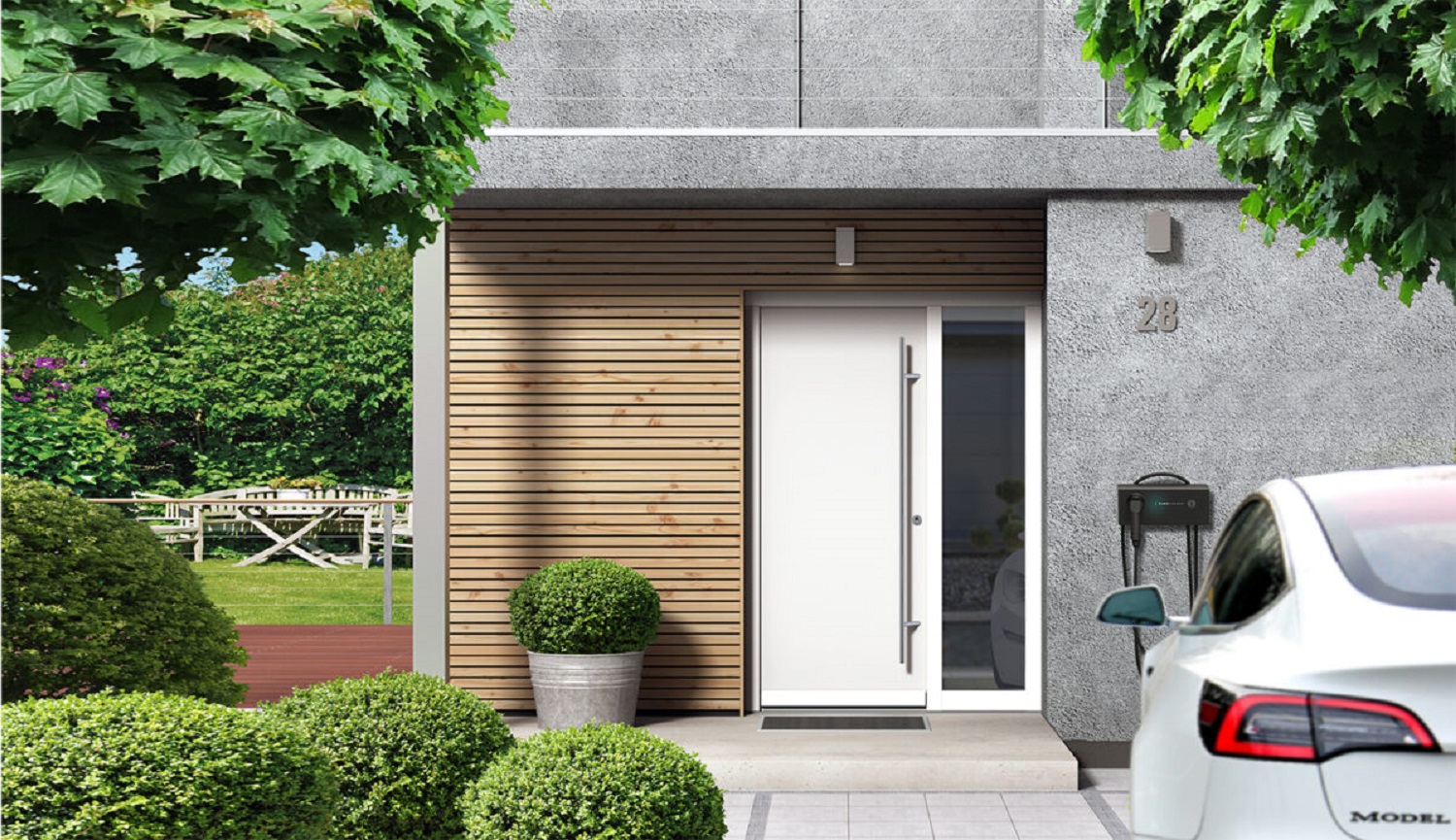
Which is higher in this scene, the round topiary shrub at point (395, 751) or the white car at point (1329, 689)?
the white car at point (1329, 689)

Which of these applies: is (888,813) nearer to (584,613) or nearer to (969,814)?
(969,814)

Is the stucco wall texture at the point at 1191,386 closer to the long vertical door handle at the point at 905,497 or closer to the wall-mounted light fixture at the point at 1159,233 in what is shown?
the wall-mounted light fixture at the point at 1159,233

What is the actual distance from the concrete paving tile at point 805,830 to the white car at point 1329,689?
394cm

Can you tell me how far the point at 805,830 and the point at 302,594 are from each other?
44.7 feet

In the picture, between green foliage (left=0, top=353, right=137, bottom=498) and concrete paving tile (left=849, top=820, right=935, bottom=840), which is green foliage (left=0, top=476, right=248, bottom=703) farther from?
green foliage (left=0, top=353, right=137, bottom=498)

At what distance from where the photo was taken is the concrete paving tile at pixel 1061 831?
694cm

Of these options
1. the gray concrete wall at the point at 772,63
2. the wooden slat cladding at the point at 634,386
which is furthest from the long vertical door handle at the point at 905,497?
the gray concrete wall at the point at 772,63

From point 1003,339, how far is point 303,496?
1367 cm

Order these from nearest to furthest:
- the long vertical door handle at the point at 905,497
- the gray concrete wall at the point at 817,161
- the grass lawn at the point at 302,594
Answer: the gray concrete wall at the point at 817,161, the long vertical door handle at the point at 905,497, the grass lawn at the point at 302,594

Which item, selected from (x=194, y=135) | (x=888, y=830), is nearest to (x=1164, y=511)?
(x=888, y=830)

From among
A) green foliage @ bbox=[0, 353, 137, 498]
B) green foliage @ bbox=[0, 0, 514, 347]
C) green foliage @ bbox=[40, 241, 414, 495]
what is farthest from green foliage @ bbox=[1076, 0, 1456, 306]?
green foliage @ bbox=[0, 353, 137, 498]

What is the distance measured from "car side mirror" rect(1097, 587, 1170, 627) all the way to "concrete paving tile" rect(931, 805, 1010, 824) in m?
3.48

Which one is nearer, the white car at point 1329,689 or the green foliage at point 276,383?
the white car at point 1329,689

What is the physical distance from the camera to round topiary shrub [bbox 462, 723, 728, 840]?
4461 mm
